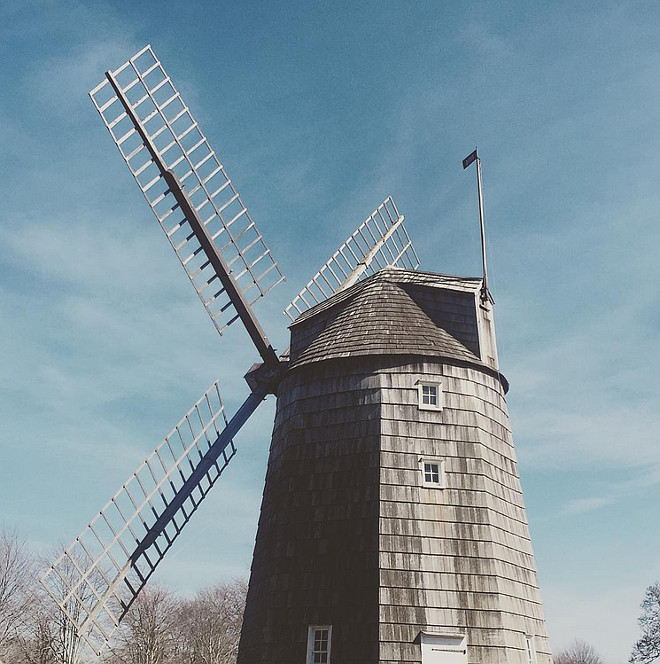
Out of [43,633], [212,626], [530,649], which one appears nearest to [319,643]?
[530,649]

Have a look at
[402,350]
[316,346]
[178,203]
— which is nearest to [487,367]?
[402,350]

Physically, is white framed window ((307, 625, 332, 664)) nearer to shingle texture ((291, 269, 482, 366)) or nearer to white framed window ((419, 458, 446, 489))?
white framed window ((419, 458, 446, 489))

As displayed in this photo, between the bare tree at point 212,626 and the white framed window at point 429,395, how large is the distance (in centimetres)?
Result: 3812

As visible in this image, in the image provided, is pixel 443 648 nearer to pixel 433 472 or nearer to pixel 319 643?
pixel 319 643

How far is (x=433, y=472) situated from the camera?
1407 centimetres

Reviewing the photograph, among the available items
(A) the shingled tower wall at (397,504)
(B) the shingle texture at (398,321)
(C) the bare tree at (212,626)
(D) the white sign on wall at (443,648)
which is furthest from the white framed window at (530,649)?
(C) the bare tree at (212,626)

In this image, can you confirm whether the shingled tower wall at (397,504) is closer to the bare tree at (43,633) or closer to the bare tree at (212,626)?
the bare tree at (43,633)

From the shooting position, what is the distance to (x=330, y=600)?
1305 centimetres

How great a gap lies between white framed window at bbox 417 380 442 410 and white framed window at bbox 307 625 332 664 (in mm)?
4890

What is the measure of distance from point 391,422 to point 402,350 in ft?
5.46

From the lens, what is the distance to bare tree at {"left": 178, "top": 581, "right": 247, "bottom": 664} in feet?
156

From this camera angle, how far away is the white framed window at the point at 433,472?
13863 millimetres

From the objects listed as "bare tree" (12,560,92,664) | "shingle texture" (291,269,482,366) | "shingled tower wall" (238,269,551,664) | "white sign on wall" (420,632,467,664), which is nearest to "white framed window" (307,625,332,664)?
"shingled tower wall" (238,269,551,664)

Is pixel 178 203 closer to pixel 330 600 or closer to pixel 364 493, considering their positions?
pixel 364 493
